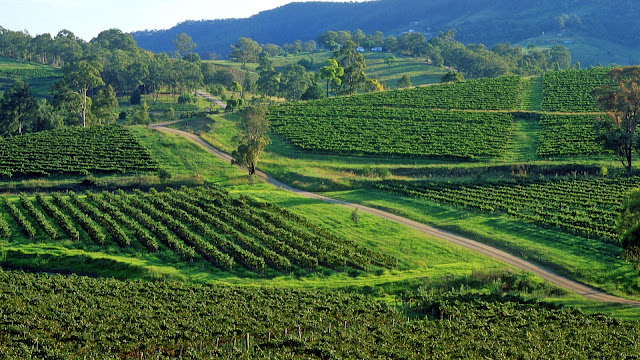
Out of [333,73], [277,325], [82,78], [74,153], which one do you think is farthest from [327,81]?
[277,325]

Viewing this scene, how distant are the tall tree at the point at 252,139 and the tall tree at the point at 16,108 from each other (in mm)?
55869

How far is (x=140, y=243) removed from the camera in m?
61.8

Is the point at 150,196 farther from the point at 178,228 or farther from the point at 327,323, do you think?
the point at 327,323

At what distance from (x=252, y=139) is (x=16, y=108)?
60.2 m

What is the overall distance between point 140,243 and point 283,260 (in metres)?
15.9

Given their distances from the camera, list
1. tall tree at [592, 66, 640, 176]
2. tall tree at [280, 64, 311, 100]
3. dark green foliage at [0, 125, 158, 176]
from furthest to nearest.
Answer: tall tree at [280, 64, 311, 100] → dark green foliage at [0, 125, 158, 176] → tall tree at [592, 66, 640, 176]

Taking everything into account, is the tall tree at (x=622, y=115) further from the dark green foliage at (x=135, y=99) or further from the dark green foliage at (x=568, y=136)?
the dark green foliage at (x=135, y=99)

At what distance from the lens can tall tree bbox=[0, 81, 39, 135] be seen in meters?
124

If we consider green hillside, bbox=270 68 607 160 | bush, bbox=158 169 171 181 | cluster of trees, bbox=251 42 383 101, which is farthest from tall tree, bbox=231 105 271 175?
cluster of trees, bbox=251 42 383 101

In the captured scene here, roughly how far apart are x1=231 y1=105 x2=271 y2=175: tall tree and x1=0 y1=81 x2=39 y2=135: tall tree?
5587cm

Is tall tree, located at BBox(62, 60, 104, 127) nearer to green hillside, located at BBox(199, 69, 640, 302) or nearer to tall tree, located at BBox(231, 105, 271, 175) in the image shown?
green hillside, located at BBox(199, 69, 640, 302)

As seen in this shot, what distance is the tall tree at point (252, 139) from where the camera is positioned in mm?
93062

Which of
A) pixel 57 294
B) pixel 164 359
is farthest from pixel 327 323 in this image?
pixel 57 294

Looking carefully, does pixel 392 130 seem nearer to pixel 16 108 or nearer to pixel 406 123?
pixel 406 123
